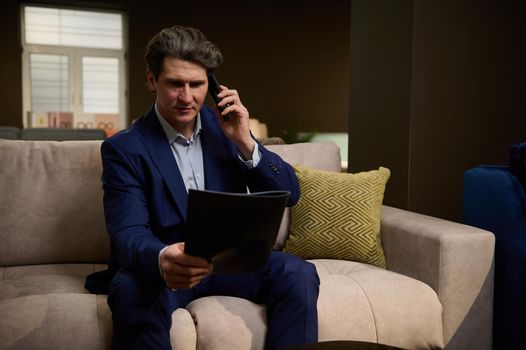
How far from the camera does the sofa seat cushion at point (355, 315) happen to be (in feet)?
5.38

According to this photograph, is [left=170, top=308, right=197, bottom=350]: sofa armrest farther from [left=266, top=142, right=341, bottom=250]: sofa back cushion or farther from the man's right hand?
[left=266, top=142, right=341, bottom=250]: sofa back cushion

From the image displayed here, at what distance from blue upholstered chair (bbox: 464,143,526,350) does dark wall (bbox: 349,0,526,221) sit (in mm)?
1056

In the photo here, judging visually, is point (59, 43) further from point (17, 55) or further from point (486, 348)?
point (486, 348)

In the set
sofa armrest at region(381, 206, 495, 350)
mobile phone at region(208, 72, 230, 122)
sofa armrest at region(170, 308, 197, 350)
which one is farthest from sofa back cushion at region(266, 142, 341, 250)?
sofa armrest at region(170, 308, 197, 350)

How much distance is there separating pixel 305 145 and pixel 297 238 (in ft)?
1.71

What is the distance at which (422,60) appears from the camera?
3201 millimetres

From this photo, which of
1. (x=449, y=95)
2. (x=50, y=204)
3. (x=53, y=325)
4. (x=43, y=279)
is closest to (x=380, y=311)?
(x=53, y=325)

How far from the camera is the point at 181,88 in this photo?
173cm

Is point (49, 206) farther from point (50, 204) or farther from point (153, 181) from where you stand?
point (153, 181)

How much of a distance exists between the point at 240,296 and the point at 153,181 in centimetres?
47

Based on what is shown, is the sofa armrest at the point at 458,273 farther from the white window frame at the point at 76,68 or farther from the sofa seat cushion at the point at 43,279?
the white window frame at the point at 76,68

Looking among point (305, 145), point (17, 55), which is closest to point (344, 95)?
point (17, 55)

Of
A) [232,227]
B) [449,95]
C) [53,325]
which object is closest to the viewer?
[232,227]

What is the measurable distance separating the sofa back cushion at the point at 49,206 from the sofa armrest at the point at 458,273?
1234mm
